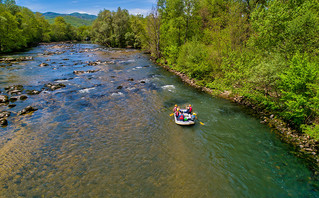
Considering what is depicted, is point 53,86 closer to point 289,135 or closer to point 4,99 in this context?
point 4,99

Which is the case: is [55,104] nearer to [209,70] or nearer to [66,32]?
[209,70]

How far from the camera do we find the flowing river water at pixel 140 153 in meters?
10.6

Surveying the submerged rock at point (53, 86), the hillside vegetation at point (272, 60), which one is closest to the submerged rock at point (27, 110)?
the submerged rock at point (53, 86)

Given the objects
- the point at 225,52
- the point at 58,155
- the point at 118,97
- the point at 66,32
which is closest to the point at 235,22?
the point at 225,52

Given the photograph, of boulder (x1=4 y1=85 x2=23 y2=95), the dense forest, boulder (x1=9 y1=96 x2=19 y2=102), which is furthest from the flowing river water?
the dense forest

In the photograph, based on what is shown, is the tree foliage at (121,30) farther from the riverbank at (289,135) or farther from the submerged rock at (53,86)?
the riverbank at (289,135)

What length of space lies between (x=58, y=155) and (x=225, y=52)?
24.8 metres

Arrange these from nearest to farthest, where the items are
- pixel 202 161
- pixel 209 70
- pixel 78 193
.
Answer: pixel 78 193, pixel 202 161, pixel 209 70

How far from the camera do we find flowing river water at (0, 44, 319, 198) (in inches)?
418

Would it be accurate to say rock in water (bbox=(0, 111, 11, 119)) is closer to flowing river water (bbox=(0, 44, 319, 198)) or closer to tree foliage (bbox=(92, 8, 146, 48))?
flowing river water (bbox=(0, 44, 319, 198))

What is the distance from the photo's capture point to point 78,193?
33.3ft

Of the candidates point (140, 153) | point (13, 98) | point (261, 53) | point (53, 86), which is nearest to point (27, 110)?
point (13, 98)

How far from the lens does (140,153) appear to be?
44.4 ft

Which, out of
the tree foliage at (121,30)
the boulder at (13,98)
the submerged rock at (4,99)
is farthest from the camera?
the tree foliage at (121,30)
